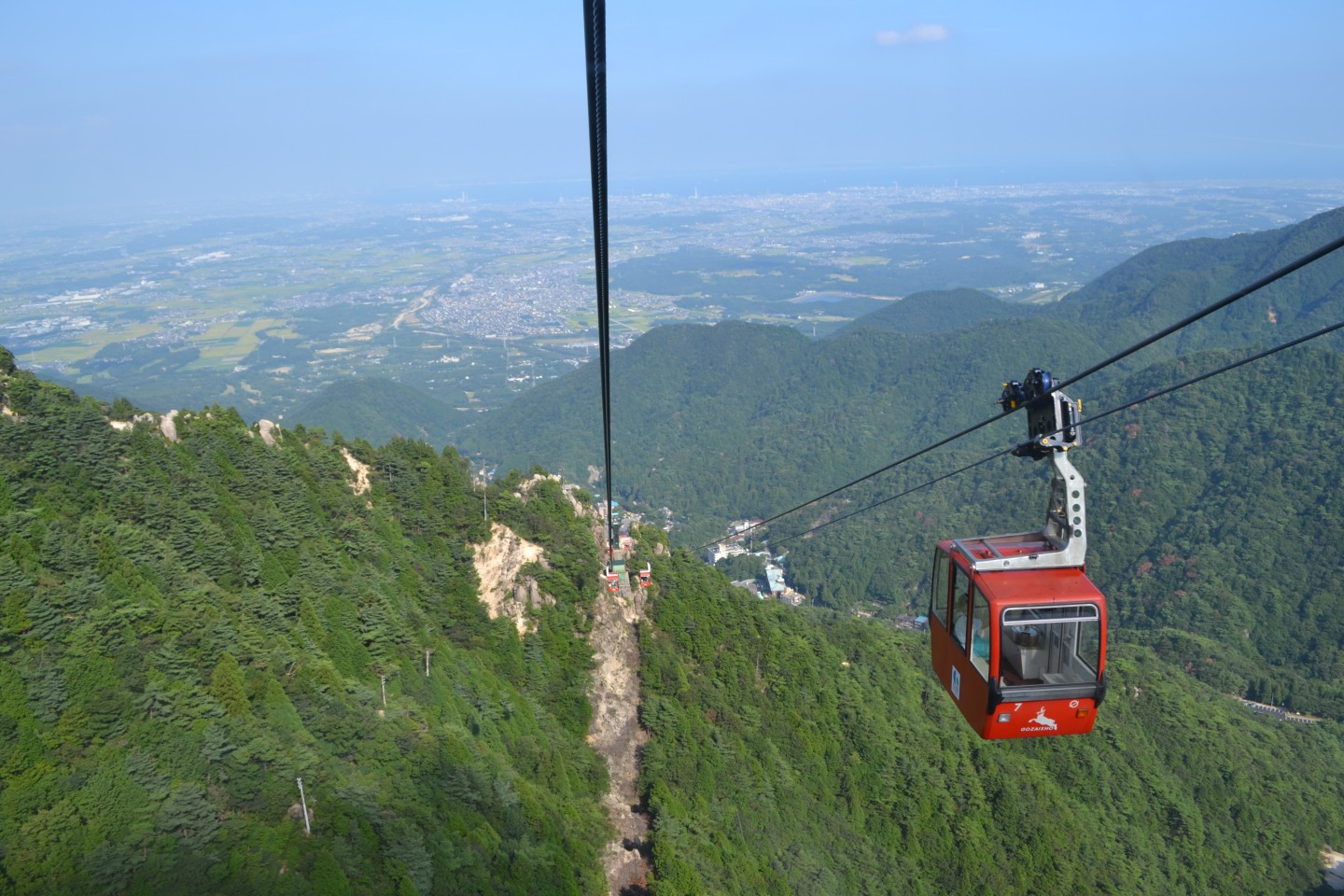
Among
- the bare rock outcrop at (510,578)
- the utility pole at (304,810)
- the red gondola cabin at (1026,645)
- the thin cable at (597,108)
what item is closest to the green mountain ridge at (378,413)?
the bare rock outcrop at (510,578)

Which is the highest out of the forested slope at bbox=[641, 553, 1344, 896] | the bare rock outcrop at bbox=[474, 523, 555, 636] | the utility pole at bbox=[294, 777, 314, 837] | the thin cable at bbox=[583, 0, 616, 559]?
the thin cable at bbox=[583, 0, 616, 559]

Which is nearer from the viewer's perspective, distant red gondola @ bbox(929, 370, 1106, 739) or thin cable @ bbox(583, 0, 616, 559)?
thin cable @ bbox(583, 0, 616, 559)

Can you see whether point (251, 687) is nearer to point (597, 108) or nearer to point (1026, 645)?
point (1026, 645)

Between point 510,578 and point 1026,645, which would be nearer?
point 1026,645

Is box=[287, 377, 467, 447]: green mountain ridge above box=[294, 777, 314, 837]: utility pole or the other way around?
the other way around

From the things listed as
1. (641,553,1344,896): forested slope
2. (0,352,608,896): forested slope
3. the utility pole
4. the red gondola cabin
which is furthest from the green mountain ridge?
the red gondola cabin

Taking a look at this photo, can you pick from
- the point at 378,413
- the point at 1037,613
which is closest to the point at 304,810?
the point at 1037,613

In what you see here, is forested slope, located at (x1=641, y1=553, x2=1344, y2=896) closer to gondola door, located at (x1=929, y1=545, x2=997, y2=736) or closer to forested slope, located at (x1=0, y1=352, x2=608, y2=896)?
forested slope, located at (x1=0, y1=352, x2=608, y2=896)

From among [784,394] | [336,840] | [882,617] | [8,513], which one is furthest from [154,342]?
[336,840]
